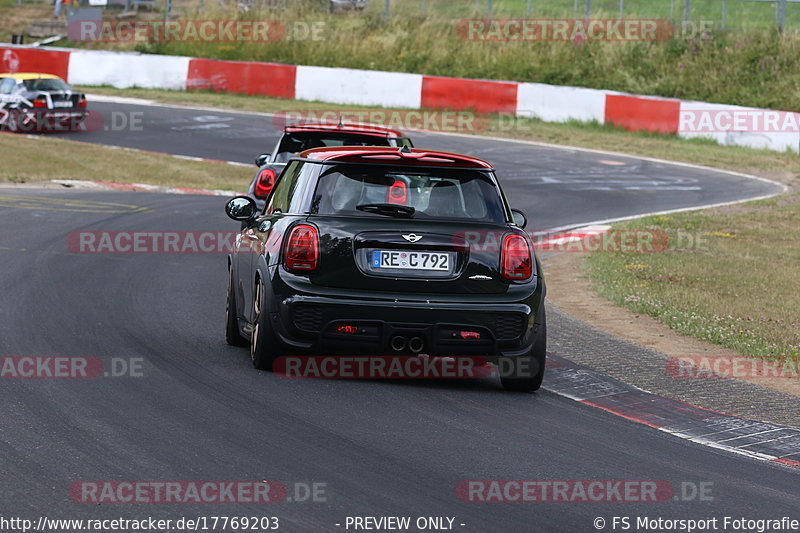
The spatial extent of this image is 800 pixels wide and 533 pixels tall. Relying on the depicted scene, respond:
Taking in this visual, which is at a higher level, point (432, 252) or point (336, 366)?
point (432, 252)

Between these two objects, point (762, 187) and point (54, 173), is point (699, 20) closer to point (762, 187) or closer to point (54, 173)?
point (762, 187)

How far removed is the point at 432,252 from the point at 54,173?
1781 centimetres

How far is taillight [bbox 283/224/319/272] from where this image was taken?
7793 mm

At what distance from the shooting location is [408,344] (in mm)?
7766

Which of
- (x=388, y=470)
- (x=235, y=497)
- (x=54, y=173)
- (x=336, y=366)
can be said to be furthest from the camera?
(x=54, y=173)

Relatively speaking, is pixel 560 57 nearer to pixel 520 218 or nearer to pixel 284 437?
pixel 520 218

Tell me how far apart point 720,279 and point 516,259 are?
6.72 meters

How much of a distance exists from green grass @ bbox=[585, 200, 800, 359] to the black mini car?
16504 millimetres

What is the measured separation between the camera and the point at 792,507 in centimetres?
580

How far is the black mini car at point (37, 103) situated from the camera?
3039 cm

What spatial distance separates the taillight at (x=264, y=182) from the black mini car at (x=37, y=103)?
17798 millimetres

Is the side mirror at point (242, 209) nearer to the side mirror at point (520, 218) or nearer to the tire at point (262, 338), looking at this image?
the tire at point (262, 338)

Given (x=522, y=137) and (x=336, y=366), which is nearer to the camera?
(x=336, y=366)

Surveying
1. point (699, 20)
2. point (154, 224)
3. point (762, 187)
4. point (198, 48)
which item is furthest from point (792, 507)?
point (198, 48)
